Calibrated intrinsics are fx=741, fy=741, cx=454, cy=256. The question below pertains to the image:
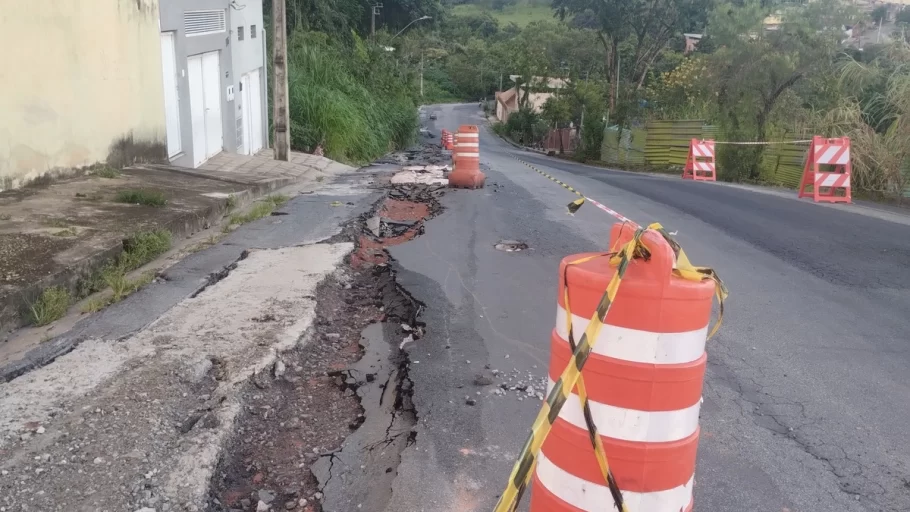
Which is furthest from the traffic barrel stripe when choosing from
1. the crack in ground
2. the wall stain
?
the wall stain

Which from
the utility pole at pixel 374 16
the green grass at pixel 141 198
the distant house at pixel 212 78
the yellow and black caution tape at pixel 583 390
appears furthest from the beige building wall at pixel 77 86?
the utility pole at pixel 374 16

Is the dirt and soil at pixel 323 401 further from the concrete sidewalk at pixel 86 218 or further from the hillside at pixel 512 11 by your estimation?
the hillside at pixel 512 11

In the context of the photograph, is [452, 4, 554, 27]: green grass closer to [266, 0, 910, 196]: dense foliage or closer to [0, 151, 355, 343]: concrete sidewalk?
[266, 0, 910, 196]: dense foliage

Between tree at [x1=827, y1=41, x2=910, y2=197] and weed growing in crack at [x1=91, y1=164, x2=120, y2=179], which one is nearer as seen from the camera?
weed growing in crack at [x1=91, y1=164, x2=120, y2=179]

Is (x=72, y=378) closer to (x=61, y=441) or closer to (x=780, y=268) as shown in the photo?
(x=61, y=441)

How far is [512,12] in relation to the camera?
141375 millimetres

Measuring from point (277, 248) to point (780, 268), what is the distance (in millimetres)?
5701

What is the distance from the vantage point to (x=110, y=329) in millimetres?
5543

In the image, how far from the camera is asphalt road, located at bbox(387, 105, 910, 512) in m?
3.88

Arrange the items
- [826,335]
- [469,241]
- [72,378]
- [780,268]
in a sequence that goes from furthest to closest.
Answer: [469,241], [780,268], [826,335], [72,378]

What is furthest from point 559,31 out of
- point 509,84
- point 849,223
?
point 849,223

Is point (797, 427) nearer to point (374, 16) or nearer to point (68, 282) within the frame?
point (68, 282)

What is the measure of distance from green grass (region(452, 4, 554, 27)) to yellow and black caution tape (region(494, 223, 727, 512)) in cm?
12825

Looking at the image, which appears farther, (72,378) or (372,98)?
(372,98)
